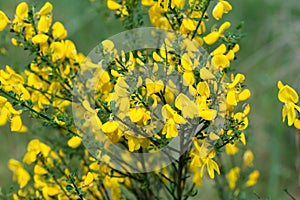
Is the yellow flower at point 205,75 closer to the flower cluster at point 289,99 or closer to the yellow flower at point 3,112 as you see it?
the flower cluster at point 289,99

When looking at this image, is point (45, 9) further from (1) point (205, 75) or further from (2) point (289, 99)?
(2) point (289, 99)

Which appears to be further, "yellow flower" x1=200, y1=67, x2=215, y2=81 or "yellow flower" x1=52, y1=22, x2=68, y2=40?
"yellow flower" x1=52, y1=22, x2=68, y2=40

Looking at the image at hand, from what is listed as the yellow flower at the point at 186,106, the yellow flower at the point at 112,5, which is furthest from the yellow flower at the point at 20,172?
the yellow flower at the point at 186,106

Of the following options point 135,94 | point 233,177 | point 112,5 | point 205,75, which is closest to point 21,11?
point 112,5

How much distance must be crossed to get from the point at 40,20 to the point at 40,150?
1.71 ft

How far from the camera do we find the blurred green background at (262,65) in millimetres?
3727

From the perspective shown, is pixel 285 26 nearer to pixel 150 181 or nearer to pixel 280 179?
pixel 280 179

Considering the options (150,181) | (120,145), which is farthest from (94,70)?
(150,181)

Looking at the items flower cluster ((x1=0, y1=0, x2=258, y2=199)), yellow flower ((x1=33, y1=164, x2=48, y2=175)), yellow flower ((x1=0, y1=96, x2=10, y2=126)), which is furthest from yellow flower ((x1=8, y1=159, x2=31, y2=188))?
yellow flower ((x1=0, y1=96, x2=10, y2=126))

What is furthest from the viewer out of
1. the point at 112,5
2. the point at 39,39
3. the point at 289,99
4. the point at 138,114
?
the point at 112,5

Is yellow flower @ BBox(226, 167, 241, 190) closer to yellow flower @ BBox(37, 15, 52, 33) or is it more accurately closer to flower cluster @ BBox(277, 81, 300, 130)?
flower cluster @ BBox(277, 81, 300, 130)

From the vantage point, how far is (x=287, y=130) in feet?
13.5

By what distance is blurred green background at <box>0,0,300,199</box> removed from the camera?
3727 mm

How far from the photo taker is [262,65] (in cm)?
479
